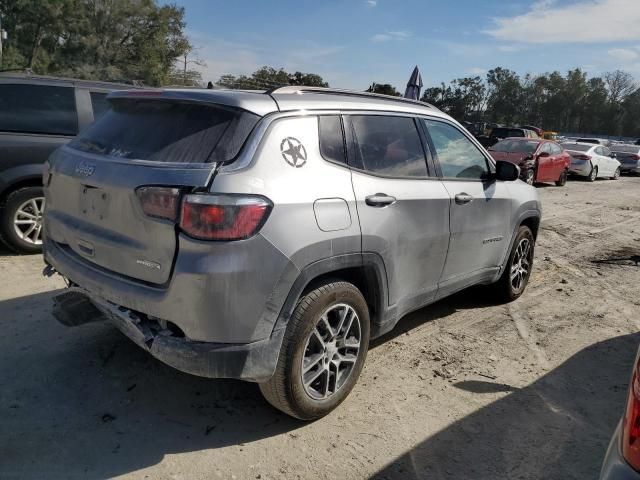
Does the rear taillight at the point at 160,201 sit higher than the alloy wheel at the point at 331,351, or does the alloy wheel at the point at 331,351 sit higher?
the rear taillight at the point at 160,201

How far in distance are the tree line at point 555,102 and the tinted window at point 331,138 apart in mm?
91542

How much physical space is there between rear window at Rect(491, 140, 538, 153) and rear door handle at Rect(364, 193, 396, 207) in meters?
13.6

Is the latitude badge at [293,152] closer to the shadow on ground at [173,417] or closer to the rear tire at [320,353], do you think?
the rear tire at [320,353]

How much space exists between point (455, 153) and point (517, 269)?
171cm

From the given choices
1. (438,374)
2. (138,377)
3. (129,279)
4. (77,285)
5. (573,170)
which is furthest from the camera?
(573,170)

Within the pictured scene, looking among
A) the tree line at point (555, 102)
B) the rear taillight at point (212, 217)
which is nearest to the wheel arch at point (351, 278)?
the rear taillight at point (212, 217)

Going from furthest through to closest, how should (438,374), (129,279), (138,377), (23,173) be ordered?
(23,173) → (438,374) → (138,377) → (129,279)

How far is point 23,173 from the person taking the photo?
18.3ft

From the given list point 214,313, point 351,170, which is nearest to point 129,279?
point 214,313

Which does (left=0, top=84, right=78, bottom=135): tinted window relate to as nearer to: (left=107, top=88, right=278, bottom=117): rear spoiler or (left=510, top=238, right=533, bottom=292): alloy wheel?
(left=107, top=88, right=278, bottom=117): rear spoiler

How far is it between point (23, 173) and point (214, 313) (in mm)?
4102

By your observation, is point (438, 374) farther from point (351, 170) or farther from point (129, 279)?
point (129, 279)

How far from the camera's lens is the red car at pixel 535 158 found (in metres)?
15.2

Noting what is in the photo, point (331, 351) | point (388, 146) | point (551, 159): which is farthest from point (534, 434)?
point (551, 159)
